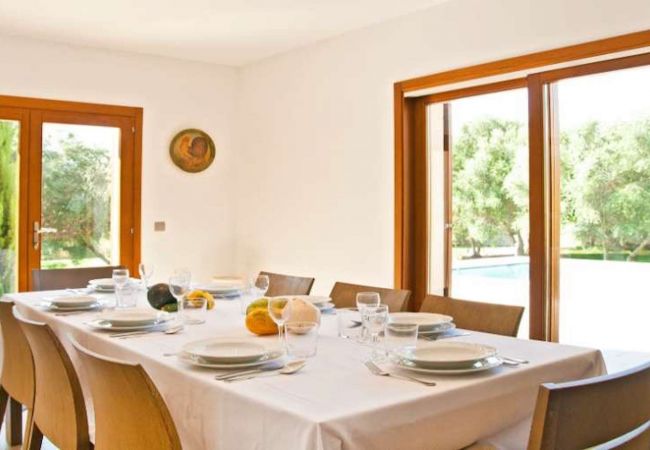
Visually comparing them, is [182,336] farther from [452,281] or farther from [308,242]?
[308,242]

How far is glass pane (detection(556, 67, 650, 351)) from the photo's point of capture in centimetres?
330

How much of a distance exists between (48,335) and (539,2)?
9.90ft

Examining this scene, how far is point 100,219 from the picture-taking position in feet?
17.5

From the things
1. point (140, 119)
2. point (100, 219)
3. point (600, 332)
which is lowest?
point (600, 332)

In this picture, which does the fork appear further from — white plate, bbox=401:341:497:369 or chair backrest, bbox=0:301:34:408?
chair backrest, bbox=0:301:34:408

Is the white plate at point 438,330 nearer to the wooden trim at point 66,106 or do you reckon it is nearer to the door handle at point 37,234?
the door handle at point 37,234

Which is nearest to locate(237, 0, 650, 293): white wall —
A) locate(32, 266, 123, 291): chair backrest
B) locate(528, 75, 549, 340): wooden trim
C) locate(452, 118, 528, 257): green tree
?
locate(528, 75, 549, 340): wooden trim

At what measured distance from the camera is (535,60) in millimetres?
3584

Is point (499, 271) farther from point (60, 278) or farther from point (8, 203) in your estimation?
point (8, 203)

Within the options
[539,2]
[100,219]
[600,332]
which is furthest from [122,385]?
[100,219]

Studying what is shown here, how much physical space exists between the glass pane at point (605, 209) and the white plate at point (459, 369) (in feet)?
6.57

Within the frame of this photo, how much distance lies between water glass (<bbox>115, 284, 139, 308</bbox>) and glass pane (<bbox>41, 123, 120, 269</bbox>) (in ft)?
8.77

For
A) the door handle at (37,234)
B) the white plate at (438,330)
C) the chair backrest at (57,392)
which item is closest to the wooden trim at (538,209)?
the white plate at (438,330)

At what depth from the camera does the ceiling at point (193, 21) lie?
13.7 feet
